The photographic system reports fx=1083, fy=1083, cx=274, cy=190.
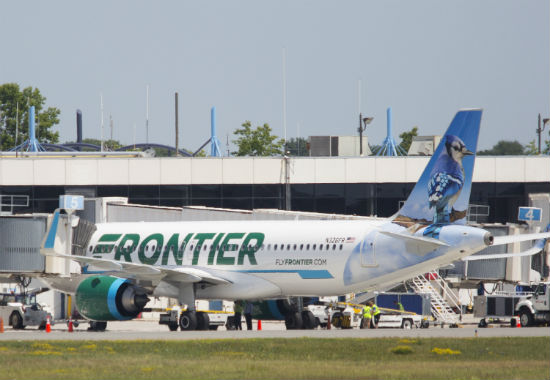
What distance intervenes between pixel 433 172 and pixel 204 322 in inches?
445

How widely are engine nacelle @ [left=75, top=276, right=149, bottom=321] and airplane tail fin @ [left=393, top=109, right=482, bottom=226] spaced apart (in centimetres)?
1203

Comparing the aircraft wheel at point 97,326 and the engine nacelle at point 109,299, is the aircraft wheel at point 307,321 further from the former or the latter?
the aircraft wheel at point 97,326

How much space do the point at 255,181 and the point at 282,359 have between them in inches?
1785

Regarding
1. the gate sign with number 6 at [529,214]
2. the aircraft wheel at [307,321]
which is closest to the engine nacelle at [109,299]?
the aircraft wheel at [307,321]

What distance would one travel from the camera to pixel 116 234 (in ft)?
161

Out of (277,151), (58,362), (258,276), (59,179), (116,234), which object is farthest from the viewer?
(277,151)

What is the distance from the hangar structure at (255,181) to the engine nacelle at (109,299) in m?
29.3

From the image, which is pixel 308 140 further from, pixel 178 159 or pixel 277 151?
pixel 277 151

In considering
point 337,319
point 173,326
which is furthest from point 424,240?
point 337,319

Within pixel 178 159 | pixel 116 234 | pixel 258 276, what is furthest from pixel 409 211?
pixel 178 159

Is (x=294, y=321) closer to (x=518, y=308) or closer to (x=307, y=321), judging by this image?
(x=307, y=321)

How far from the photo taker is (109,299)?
43812mm

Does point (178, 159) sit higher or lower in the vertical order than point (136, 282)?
higher

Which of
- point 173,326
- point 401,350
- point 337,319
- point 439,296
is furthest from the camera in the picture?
point 439,296
